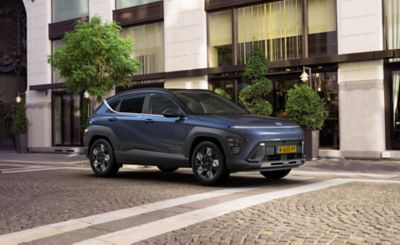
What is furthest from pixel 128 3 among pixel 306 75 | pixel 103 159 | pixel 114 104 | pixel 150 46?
pixel 103 159

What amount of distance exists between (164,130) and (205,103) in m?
0.93

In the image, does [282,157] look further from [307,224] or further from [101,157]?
[101,157]

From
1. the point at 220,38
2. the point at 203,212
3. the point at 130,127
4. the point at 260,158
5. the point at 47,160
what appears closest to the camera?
the point at 203,212

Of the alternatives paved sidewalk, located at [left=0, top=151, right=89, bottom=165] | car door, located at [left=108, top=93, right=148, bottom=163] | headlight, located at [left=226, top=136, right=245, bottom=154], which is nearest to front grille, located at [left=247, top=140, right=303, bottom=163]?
headlight, located at [left=226, top=136, right=245, bottom=154]

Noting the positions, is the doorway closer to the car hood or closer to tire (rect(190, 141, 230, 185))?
tire (rect(190, 141, 230, 185))

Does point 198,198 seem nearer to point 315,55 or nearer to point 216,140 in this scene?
point 216,140

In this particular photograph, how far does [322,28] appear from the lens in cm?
1534

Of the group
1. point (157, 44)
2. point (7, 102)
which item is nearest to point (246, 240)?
point (157, 44)

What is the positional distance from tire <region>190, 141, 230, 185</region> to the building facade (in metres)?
7.62

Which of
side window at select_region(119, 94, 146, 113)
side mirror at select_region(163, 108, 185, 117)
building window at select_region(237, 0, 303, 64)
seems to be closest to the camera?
side mirror at select_region(163, 108, 185, 117)

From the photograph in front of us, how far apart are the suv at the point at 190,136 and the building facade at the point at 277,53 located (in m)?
6.27

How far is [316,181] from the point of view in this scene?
29.3 ft

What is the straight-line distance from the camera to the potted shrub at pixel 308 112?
45.6 ft

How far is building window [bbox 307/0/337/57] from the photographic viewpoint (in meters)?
15.1
